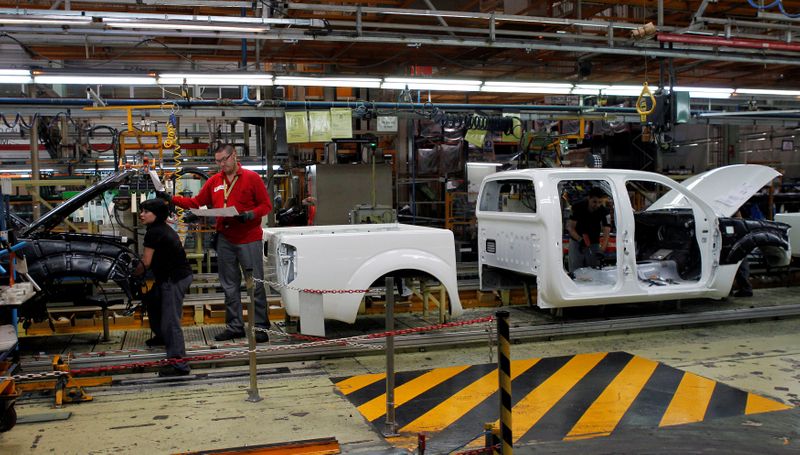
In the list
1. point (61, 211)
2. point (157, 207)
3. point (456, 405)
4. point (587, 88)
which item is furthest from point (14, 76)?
point (587, 88)

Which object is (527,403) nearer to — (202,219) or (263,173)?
(202,219)

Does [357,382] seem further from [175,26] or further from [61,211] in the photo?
[175,26]

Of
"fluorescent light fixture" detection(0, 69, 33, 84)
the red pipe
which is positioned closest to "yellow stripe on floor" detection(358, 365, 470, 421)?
the red pipe

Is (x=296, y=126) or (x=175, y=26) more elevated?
(x=175, y=26)

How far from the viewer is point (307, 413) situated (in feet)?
15.7

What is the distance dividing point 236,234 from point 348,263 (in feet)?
4.02

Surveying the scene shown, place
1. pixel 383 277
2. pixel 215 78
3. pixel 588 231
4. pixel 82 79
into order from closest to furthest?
pixel 383 277
pixel 82 79
pixel 215 78
pixel 588 231

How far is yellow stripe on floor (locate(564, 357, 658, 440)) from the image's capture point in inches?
176

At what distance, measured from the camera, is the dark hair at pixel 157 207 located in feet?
18.9

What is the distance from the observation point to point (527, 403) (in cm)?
504

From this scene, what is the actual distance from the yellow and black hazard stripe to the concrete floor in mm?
175

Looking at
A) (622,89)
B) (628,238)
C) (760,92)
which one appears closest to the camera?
(628,238)

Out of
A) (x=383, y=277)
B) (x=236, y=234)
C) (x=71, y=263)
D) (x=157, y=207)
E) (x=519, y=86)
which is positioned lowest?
(x=383, y=277)

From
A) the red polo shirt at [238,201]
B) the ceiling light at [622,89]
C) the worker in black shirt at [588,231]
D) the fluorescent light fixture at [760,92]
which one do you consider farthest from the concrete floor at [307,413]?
the fluorescent light fixture at [760,92]
